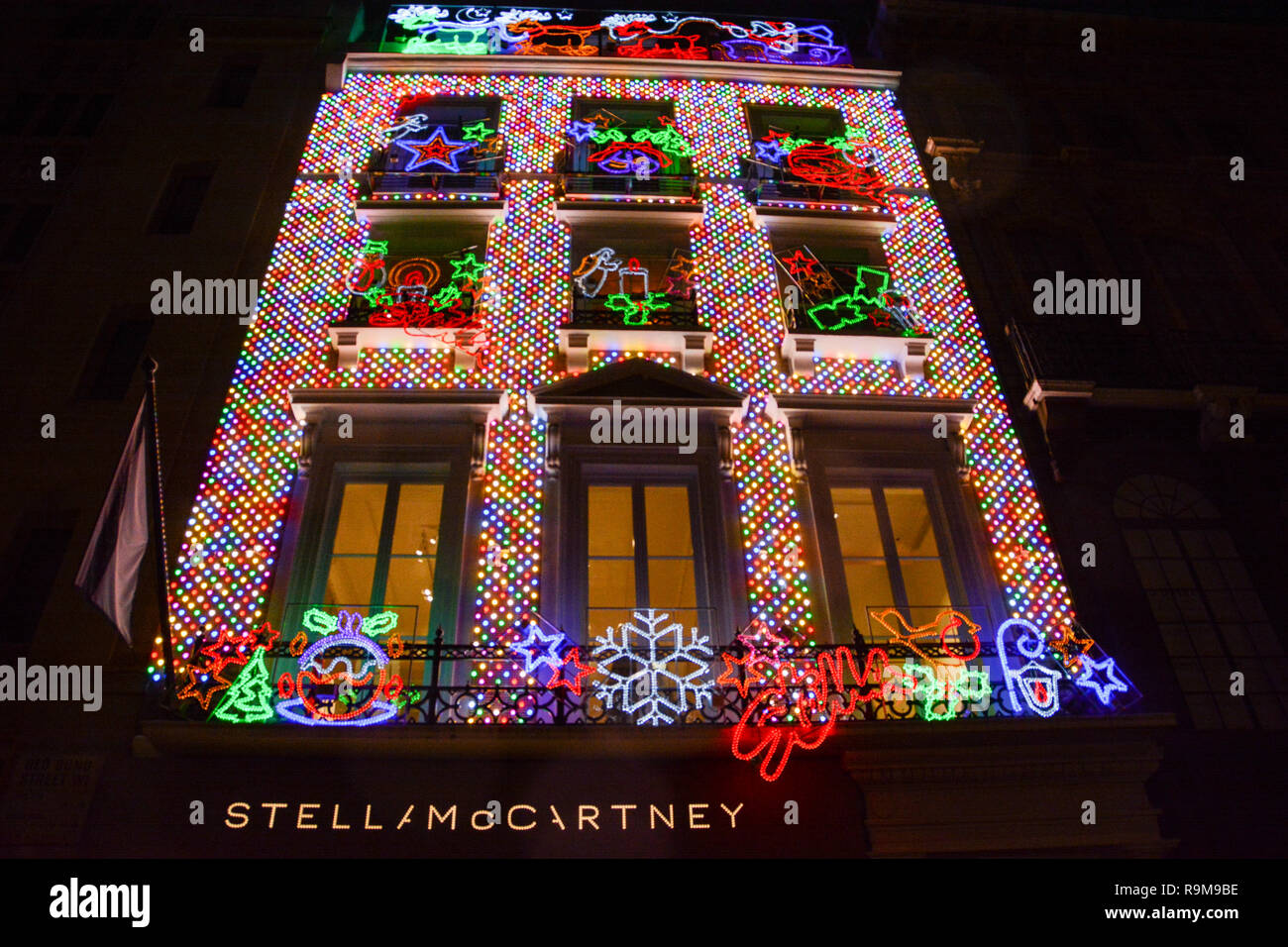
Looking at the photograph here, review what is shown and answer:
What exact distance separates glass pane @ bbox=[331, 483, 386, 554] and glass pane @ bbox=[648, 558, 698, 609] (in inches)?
124

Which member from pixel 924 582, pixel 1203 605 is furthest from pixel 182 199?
pixel 1203 605

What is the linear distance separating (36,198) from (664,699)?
502 inches

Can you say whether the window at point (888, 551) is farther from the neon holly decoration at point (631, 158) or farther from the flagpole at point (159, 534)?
the flagpole at point (159, 534)

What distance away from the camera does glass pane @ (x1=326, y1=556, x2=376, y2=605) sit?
1023 cm

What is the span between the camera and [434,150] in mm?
14523

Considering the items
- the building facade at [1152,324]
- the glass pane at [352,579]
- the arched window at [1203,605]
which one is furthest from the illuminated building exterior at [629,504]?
the arched window at [1203,605]

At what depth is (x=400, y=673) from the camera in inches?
372

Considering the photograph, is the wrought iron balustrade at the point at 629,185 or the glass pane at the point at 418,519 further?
the wrought iron balustrade at the point at 629,185

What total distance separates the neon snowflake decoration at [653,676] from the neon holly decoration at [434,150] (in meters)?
8.43

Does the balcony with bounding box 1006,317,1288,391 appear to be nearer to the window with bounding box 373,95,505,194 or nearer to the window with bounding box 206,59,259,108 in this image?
the window with bounding box 373,95,505,194

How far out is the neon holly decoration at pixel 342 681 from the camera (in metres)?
8.56

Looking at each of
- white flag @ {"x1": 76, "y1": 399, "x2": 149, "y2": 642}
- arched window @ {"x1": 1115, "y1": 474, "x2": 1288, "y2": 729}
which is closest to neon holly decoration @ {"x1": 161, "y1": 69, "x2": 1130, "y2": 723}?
white flag @ {"x1": 76, "y1": 399, "x2": 149, "y2": 642}
